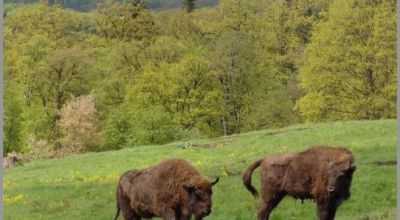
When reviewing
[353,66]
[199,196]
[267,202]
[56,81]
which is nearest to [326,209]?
[267,202]

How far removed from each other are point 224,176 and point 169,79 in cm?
4289

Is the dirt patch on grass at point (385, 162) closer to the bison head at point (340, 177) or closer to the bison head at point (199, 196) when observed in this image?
the bison head at point (340, 177)

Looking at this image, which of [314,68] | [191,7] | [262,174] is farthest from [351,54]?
[191,7]

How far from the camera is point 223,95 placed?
6919 cm

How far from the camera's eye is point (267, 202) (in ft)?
47.0

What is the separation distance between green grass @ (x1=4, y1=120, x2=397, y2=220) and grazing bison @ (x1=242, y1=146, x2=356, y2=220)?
1268 mm

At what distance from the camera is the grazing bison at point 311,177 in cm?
1296

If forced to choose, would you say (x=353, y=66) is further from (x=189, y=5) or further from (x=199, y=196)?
(x=189, y=5)

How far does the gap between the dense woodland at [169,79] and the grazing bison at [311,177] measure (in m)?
39.8

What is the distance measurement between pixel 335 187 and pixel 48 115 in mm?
56952

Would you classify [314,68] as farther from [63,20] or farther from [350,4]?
[63,20]

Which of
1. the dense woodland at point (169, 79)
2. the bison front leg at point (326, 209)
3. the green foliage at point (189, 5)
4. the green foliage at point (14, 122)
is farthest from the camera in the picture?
the green foliage at point (189, 5)

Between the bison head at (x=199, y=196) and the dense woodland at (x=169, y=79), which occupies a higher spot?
the bison head at (x=199, y=196)

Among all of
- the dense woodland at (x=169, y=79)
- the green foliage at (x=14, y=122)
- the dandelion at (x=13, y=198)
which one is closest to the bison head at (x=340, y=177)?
the dandelion at (x=13, y=198)
